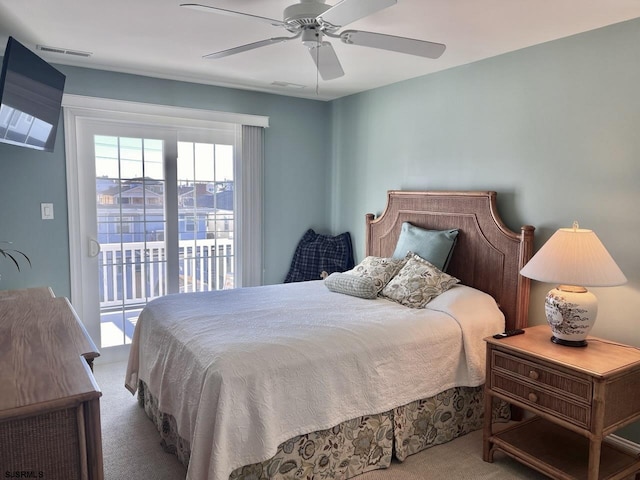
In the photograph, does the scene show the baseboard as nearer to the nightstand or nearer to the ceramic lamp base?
the nightstand

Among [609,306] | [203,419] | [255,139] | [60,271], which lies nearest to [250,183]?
[255,139]

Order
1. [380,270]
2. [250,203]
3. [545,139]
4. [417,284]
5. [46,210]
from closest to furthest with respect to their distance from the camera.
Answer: [545,139]
[417,284]
[380,270]
[46,210]
[250,203]

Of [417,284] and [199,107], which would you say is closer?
[417,284]

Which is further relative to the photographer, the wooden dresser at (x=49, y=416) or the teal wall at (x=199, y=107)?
the teal wall at (x=199, y=107)

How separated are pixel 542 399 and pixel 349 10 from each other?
6.56 ft

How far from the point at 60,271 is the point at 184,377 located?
1963 millimetres

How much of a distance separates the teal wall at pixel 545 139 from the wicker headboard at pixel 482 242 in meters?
0.11

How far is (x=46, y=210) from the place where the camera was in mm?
3527

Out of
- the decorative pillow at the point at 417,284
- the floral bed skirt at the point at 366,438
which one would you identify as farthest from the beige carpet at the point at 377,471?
the decorative pillow at the point at 417,284

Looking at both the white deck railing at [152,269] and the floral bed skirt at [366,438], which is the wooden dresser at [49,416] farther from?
the white deck railing at [152,269]

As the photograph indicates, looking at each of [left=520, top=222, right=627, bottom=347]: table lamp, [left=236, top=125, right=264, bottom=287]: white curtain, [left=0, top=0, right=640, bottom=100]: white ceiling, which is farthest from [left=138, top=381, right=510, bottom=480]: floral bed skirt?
[left=0, top=0, right=640, bottom=100]: white ceiling

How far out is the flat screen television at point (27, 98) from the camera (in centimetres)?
233

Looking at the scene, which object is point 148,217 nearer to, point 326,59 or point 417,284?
point 326,59

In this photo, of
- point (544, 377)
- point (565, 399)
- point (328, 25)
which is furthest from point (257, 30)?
point (565, 399)
